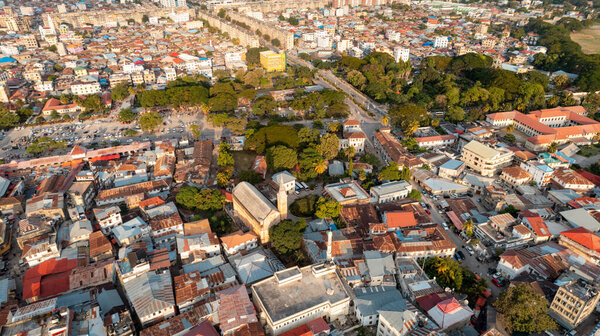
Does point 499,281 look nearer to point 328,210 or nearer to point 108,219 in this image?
point 328,210

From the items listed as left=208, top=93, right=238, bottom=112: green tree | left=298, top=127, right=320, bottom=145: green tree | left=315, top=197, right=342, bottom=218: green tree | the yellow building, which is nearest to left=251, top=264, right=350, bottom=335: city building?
left=315, top=197, right=342, bottom=218: green tree

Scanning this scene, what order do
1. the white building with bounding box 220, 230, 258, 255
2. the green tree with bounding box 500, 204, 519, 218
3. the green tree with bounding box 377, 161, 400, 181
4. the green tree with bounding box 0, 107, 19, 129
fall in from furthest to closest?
the green tree with bounding box 0, 107, 19, 129 → the green tree with bounding box 377, 161, 400, 181 → the green tree with bounding box 500, 204, 519, 218 → the white building with bounding box 220, 230, 258, 255

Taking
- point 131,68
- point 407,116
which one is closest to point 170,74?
point 131,68

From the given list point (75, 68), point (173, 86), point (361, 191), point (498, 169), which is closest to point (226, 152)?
point (361, 191)

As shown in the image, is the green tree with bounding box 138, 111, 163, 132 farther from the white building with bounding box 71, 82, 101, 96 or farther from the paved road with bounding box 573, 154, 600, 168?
the paved road with bounding box 573, 154, 600, 168

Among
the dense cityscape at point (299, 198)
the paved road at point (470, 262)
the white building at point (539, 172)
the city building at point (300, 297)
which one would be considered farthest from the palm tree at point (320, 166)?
the white building at point (539, 172)

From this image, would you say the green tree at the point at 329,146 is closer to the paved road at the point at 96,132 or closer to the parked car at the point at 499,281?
the paved road at the point at 96,132

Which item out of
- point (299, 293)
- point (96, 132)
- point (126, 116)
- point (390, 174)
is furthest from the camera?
point (126, 116)

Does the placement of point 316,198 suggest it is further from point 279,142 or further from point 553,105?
point 553,105
